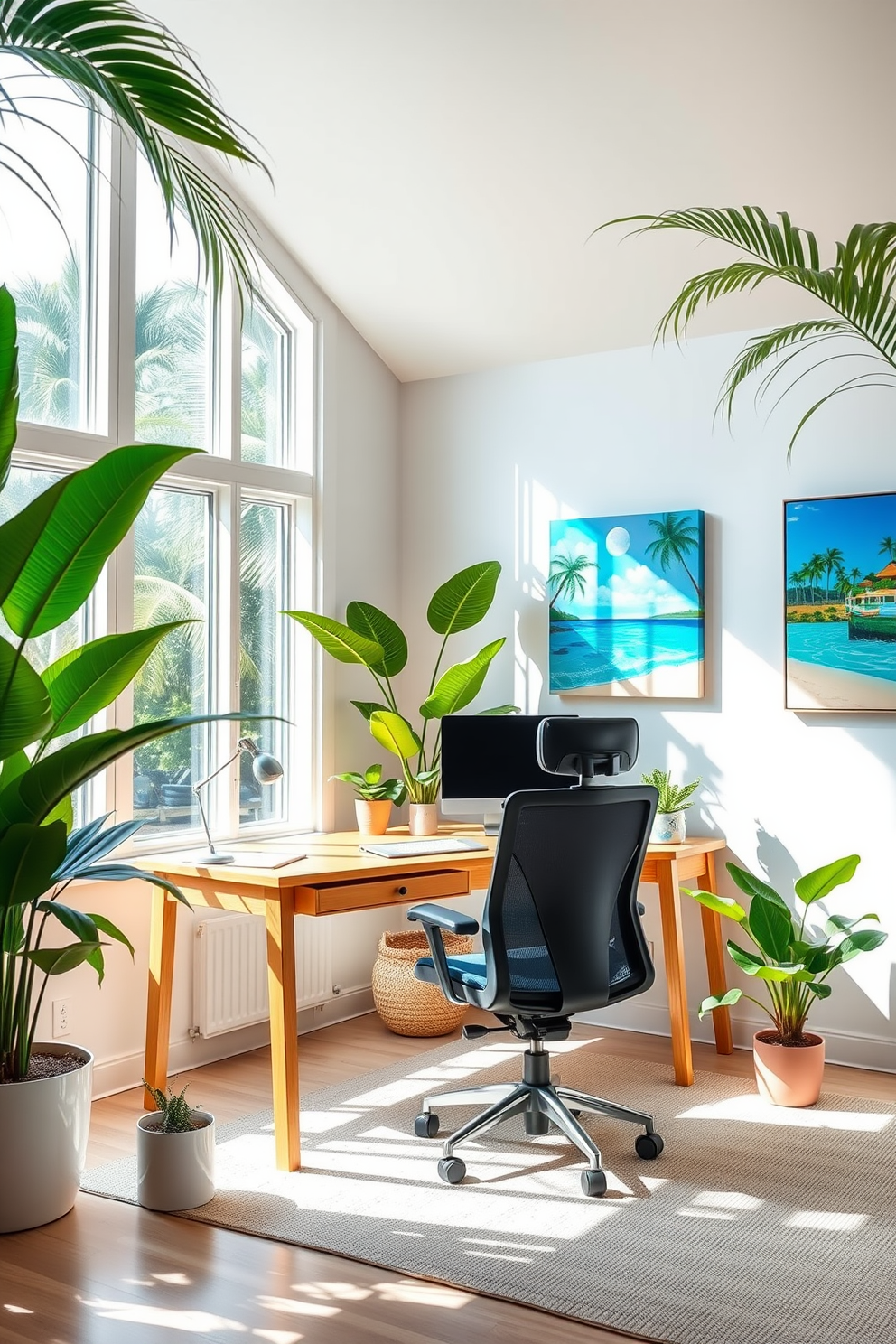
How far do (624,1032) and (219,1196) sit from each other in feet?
6.76

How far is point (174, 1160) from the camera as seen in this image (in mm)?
3082

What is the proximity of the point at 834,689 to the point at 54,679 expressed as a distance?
8.72 ft

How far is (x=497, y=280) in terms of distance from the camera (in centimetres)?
471

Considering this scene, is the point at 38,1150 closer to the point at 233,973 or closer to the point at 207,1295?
the point at 207,1295

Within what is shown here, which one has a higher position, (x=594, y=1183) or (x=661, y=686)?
(x=661, y=686)

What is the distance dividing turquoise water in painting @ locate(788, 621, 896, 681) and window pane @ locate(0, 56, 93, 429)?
8.31 ft

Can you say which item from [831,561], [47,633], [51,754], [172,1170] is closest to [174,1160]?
[172,1170]

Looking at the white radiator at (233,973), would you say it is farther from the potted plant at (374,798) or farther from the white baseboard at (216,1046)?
the potted plant at (374,798)

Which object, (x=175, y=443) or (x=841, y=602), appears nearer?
(x=841, y=602)

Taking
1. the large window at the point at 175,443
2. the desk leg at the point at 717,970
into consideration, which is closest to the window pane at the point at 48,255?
the large window at the point at 175,443

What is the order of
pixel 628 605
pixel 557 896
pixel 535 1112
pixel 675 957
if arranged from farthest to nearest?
pixel 628 605 → pixel 675 957 → pixel 535 1112 → pixel 557 896

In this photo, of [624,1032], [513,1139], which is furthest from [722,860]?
[513,1139]

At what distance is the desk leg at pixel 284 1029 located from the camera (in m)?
3.36

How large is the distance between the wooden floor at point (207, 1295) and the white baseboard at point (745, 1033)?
2.12 meters
